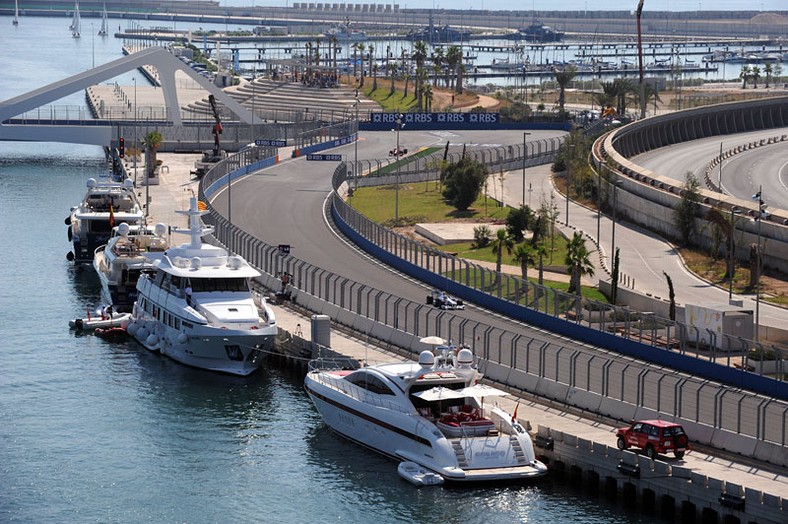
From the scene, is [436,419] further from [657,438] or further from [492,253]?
[492,253]

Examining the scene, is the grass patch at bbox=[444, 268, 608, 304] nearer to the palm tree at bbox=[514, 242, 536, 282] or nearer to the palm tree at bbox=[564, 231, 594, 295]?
the palm tree at bbox=[564, 231, 594, 295]

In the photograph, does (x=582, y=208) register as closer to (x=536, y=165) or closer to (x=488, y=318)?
(x=536, y=165)

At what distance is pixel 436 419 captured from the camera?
64.9m

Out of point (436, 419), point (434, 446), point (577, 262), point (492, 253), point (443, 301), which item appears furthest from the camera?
point (492, 253)

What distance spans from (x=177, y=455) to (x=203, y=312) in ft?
52.0

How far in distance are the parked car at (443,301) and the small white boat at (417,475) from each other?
80.2ft

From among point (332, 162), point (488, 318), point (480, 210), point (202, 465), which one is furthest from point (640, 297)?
point (332, 162)

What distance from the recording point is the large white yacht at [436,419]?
63.0 m

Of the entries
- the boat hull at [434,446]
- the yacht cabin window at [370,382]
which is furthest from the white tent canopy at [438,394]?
the yacht cabin window at [370,382]

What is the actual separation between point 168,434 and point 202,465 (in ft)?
16.5

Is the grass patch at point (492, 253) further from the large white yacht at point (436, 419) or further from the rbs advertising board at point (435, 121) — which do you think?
the rbs advertising board at point (435, 121)

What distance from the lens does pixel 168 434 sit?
71312 millimetres

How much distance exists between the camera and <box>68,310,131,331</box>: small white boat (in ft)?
301

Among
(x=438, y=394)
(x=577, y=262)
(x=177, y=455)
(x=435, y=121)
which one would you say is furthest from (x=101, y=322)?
(x=435, y=121)
